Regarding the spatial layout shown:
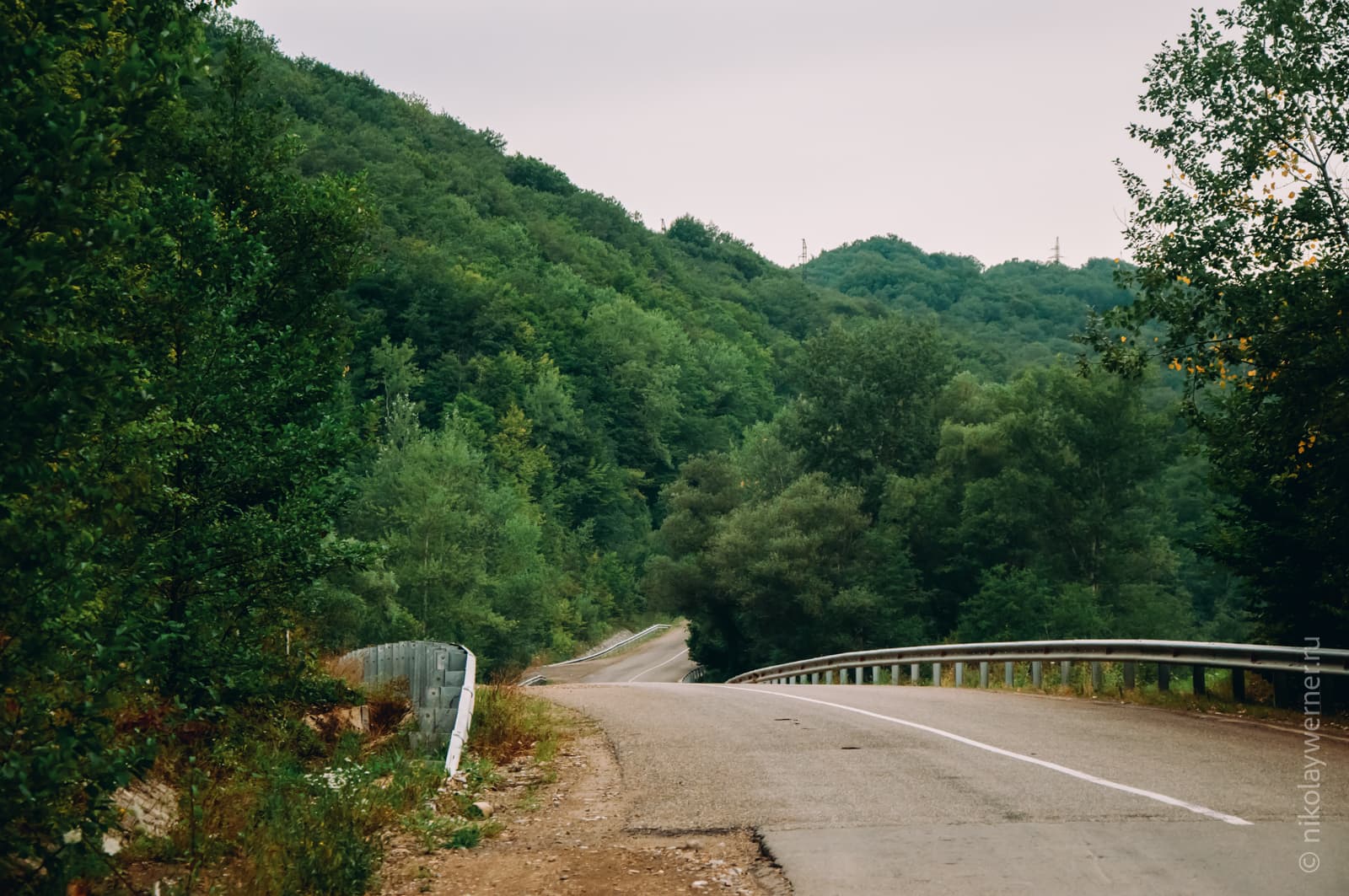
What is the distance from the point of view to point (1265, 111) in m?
16.4

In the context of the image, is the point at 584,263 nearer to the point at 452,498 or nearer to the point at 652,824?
the point at 452,498

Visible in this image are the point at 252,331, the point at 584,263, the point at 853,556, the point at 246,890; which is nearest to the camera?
the point at 246,890

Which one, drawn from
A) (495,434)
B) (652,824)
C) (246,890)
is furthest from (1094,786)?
(495,434)

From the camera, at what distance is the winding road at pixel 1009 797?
641cm

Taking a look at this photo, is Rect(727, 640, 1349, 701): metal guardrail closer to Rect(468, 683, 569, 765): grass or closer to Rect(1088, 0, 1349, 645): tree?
Rect(1088, 0, 1349, 645): tree

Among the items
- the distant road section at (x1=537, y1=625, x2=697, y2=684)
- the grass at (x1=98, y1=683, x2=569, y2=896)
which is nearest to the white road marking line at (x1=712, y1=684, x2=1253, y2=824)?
the grass at (x1=98, y1=683, x2=569, y2=896)

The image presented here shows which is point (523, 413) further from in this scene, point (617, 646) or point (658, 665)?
point (658, 665)

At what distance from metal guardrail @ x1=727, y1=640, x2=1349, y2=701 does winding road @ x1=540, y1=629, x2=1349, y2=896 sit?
0.87m

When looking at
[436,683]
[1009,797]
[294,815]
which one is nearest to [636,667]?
[436,683]

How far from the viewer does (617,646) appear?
84.1 metres

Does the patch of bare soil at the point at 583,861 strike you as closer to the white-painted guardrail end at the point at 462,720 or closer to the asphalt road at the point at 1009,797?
the asphalt road at the point at 1009,797

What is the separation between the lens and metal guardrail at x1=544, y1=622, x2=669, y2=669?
76.8 m

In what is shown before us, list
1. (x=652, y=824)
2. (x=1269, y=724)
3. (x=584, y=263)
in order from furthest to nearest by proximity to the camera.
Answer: (x=584, y=263)
(x=1269, y=724)
(x=652, y=824)

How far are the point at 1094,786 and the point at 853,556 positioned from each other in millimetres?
49917
